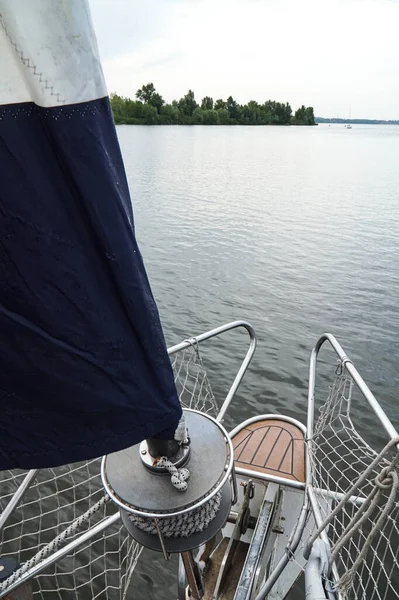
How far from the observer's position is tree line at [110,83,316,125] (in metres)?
93.5

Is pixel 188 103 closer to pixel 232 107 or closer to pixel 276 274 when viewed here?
pixel 232 107

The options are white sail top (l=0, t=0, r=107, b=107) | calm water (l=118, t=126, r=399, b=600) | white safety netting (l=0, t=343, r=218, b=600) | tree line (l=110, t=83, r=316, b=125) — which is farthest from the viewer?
tree line (l=110, t=83, r=316, b=125)

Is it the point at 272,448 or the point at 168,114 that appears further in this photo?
the point at 168,114

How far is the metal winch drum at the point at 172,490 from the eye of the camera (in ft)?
5.53

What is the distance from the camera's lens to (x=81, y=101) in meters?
1.07

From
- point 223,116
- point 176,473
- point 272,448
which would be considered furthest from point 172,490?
point 223,116

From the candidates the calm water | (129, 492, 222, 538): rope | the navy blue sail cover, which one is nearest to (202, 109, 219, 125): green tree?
the calm water

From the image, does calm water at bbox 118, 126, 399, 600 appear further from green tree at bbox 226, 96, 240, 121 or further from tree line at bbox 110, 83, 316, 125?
green tree at bbox 226, 96, 240, 121

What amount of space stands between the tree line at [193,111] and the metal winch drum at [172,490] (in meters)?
91.0

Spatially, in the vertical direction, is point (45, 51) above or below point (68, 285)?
above

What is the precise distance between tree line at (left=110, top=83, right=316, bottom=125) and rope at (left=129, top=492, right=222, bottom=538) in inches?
3587

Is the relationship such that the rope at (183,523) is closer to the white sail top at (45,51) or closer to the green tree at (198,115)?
the white sail top at (45,51)

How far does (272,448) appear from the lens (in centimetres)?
350

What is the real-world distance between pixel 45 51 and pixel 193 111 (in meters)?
110
